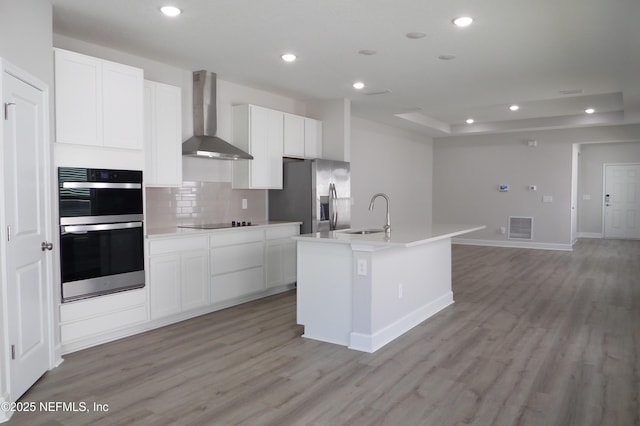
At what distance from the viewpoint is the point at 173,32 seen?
3.92m

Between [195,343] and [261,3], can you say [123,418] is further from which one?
[261,3]

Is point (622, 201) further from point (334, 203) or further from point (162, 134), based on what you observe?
point (162, 134)

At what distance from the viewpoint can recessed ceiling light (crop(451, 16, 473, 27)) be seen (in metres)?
3.59

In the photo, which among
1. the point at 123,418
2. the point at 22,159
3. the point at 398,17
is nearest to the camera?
the point at 123,418

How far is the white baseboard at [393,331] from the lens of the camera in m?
3.74

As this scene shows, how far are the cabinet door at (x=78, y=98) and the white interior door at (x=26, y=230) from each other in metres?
0.21

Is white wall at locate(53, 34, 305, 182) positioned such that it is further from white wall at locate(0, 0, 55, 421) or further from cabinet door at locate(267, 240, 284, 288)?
cabinet door at locate(267, 240, 284, 288)

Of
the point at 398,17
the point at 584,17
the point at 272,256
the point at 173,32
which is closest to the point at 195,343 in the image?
the point at 272,256

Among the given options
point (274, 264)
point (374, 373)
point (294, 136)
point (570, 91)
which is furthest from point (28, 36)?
point (570, 91)

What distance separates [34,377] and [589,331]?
4.55 metres

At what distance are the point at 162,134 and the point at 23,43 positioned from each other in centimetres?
157

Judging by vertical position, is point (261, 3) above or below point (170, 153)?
above

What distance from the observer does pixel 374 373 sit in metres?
3.27

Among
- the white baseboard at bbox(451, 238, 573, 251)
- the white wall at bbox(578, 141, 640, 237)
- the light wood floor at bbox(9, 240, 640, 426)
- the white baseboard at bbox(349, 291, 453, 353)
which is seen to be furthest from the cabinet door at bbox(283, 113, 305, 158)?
the white wall at bbox(578, 141, 640, 237)
